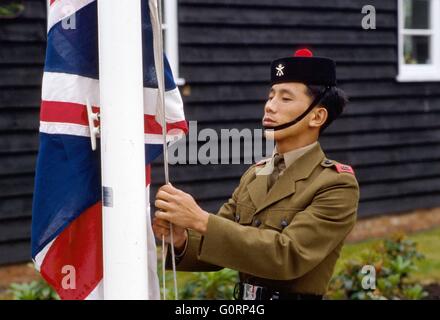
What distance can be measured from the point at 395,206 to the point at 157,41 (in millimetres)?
7228

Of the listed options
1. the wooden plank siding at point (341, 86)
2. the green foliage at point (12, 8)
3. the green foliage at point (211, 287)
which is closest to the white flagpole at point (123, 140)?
the green foliage at point (211, 287)

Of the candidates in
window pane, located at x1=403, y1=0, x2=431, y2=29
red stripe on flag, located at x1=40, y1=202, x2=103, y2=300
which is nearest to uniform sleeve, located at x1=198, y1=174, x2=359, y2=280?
red stripe on flag, located at x1=40, y1=202, x2=103, y2=300

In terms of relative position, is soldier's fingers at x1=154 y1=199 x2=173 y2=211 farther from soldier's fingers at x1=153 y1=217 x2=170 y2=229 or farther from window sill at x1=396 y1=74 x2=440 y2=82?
window sill at x1=396 y1=74 x2=440 y2=82

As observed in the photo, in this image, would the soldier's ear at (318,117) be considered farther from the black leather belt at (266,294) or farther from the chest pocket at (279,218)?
the black leather belt at (266,294)

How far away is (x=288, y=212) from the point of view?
2.71m

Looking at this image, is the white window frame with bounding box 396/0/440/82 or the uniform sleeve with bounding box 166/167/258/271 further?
the white window frame with bounding box 396/0/440/82

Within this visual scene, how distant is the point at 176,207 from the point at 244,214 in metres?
0.56

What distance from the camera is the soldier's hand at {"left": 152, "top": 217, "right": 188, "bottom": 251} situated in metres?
2.46

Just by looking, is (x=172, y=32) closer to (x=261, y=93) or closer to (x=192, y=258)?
(x=261, y=93)

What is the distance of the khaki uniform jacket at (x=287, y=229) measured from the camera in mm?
2479

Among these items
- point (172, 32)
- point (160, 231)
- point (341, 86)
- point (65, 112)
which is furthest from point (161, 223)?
point (341, 86)

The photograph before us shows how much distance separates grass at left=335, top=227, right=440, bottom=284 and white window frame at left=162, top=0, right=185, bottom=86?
2.27 m

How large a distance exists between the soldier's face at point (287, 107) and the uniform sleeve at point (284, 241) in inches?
9.4

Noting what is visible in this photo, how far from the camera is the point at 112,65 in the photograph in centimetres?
229
